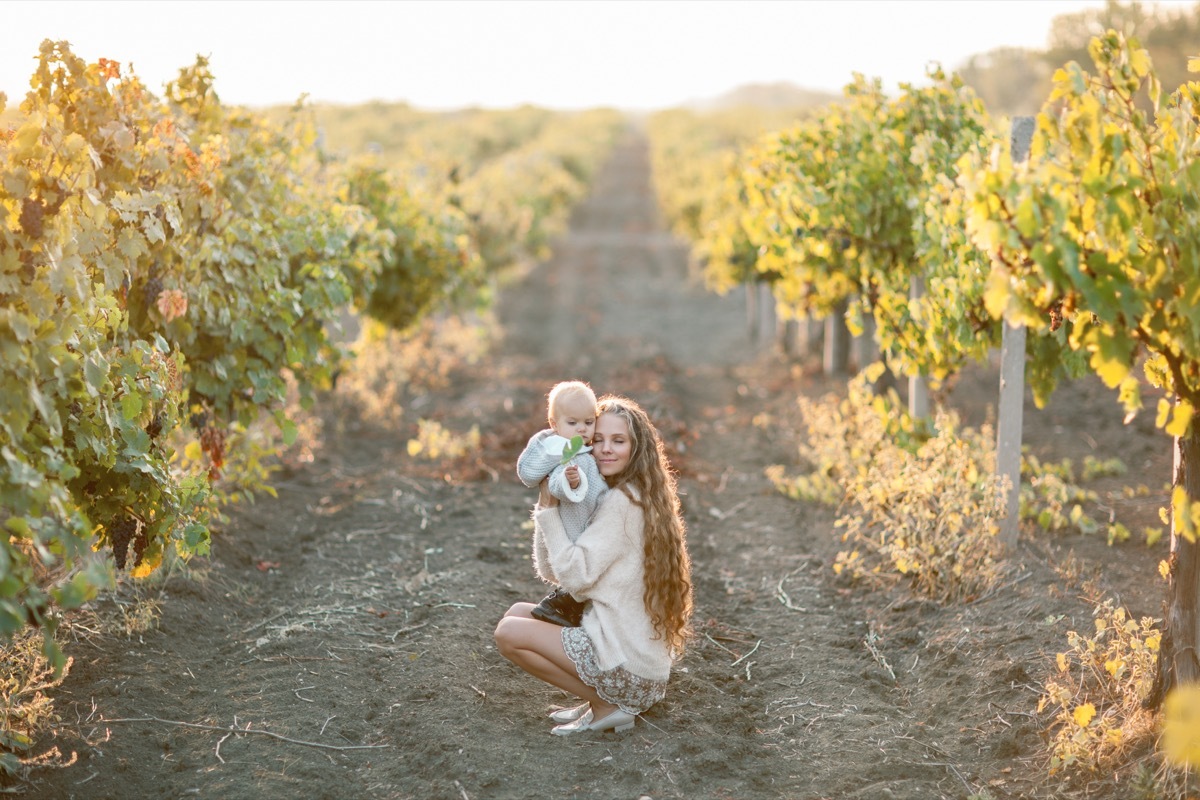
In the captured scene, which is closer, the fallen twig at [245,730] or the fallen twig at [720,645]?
the fallen twig at [245,730]

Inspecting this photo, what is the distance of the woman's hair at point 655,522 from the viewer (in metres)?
3.85

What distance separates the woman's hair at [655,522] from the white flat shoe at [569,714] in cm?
46

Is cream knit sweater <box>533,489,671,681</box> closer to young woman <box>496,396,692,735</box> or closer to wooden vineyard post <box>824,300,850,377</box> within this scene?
young woman <box>496,396,692,735</box>

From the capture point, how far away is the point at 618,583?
3.87m

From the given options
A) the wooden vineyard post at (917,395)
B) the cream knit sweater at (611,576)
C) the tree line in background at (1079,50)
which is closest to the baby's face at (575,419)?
the cream knit sweater at (611,576)

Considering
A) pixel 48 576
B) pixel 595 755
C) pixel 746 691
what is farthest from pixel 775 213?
pixel 48 576

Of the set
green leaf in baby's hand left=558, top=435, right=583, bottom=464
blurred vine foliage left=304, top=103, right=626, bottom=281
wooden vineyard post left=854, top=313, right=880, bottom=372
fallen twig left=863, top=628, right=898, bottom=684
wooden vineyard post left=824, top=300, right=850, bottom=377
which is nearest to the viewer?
green leaf in baby's hand left=558, top=435, right=583, bottom=464

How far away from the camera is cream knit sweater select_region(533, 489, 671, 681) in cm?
381

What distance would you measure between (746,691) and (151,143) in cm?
336

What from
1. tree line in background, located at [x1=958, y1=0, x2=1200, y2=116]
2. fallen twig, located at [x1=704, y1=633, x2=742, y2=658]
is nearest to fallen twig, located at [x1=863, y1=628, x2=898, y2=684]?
fallen twig, located at [x1=704, y1=633, x2=742, y2=658]

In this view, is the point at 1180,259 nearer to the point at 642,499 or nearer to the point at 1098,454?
the point at 642,499

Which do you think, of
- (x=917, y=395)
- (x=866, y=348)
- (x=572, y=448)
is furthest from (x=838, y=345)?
(x=572, y=448)

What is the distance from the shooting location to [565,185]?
26.6 meters

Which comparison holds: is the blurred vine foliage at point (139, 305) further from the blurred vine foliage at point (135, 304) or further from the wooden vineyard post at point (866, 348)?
the wooden vineyard post at point (866, 348)
